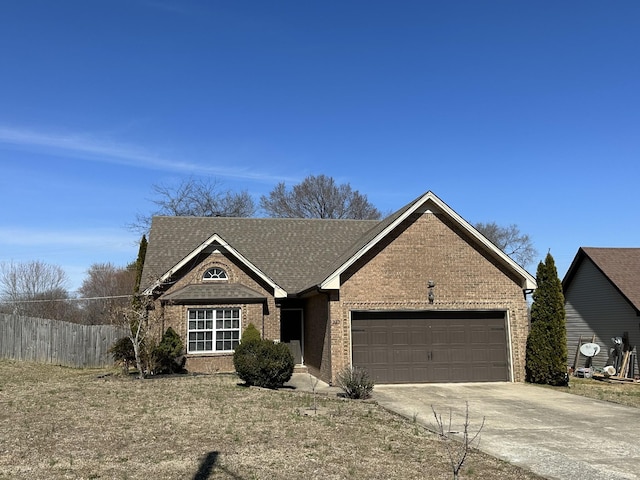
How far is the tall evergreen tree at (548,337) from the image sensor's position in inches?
694

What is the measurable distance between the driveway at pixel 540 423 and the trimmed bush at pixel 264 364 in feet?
8.93

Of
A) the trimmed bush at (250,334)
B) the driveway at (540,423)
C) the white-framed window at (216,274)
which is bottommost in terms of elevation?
the driveway at (540,423)

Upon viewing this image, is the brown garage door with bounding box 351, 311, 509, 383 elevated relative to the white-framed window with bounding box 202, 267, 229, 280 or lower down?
lower down

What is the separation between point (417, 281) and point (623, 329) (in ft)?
36.1

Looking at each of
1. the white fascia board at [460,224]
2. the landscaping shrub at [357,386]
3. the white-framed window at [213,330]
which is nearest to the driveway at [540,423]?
the landscaping shrub at [357,386]

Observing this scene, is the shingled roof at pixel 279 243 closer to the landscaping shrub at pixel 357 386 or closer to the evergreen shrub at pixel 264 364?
the evergreen shrub at pixel 264 364

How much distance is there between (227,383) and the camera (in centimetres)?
1582

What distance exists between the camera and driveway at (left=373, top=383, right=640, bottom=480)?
311 inches

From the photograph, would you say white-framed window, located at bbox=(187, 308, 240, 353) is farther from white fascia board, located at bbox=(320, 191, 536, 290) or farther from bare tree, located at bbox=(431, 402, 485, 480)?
bare tree, located at bbox=(431, 402, 485, 480)

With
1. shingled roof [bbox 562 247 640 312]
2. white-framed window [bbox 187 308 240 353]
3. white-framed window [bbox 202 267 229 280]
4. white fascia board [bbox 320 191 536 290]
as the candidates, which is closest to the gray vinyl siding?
shingled roof [bbox 562 247 640 312]

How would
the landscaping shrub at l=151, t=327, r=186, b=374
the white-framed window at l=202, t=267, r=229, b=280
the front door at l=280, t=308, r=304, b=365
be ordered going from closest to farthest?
the landscaping shrub at l=151, t=327, r=186, b=374
the white-framed window at l=202, t=267, r=229, b=280
the front door at l=280, t=308, r=304, b=365

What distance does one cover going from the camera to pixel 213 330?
1994 cm

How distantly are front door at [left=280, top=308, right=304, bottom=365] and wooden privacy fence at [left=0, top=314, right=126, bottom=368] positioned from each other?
23.0 feet

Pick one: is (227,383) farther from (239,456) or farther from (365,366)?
(239,456)
